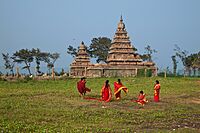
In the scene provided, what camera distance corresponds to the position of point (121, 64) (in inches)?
2464

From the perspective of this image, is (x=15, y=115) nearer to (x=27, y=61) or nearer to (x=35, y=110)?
(x=35, y=110)

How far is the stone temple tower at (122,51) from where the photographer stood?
6338 centimetres

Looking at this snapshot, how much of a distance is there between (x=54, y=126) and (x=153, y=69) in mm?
49208

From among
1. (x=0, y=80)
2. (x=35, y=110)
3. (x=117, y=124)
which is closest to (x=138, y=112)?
(x=117, y=124)

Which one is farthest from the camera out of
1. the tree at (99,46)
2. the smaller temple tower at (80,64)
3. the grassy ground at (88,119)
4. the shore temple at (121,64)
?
the tree at (99,46)

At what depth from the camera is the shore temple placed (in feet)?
199

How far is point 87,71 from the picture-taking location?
6381 cm

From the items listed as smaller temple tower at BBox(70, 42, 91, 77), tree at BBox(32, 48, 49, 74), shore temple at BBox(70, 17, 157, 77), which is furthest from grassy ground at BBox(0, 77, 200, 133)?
tree at BBox(32, 48, 49, 74)

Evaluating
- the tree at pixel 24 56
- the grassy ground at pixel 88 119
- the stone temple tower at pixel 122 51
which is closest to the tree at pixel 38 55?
the tree at pixel 24 56

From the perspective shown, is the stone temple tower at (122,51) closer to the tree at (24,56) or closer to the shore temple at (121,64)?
the shore temple at (121,64)

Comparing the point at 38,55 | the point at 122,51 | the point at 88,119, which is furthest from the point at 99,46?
the point at 88,119

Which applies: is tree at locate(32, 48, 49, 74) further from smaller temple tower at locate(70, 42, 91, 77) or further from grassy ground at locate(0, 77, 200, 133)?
grassy ground at locate(0, 77, 200, 133)

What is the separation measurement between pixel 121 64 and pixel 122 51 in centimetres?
343

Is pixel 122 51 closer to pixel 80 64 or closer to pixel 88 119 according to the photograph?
pixel 80 64
